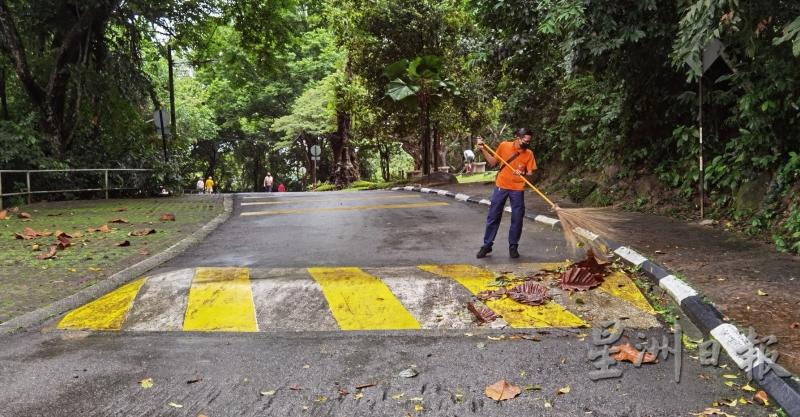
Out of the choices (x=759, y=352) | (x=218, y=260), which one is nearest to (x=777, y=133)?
(x=759, y=352)

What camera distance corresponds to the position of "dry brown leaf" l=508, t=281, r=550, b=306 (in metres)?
4.98

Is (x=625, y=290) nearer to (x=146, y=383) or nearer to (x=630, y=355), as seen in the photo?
(x=630, y=355)

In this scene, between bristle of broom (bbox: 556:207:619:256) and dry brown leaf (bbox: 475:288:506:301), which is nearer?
dry brown leaf (bbox: 475:288:506:301)

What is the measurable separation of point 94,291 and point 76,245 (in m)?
2.77

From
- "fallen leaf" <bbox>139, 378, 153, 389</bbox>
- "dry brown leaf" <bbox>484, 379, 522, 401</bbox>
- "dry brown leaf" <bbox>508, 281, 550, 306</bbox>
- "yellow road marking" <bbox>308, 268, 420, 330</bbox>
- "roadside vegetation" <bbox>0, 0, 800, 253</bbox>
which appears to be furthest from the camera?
"roadside vegetation" <bbox>0, 0, 800, 253</bbox>

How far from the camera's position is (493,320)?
15.0 feet

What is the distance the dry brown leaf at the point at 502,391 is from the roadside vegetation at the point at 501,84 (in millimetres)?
2887

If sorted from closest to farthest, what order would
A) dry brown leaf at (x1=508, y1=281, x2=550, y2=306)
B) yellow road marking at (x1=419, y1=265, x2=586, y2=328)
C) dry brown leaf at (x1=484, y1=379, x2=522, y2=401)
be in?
dry brown leaf at (x1=484, y1=379, x2=522, y2=401) → yellow road marking at (x1=419, y1=265, x2=586, y2=328) → dry brown leaf at (x1=508, y1=281, x2=550, y2=306)

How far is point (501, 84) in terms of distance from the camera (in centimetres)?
1742

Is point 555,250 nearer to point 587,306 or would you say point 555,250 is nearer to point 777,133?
point 587,306

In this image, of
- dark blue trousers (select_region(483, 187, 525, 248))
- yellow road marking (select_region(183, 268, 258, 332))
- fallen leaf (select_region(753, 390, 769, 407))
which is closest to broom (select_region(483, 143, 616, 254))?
dark blue trousers (select_region(483, 187, 525, 248))

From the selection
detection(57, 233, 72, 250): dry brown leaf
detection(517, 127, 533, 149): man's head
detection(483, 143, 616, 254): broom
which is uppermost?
detection(517, 127, 533, 149): man's head

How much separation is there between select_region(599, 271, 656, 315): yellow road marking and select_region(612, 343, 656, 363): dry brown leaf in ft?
3.20

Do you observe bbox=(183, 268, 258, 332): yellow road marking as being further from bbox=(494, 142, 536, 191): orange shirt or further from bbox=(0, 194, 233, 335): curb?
bbox=(494, 142, 536, 191): orange shirt
